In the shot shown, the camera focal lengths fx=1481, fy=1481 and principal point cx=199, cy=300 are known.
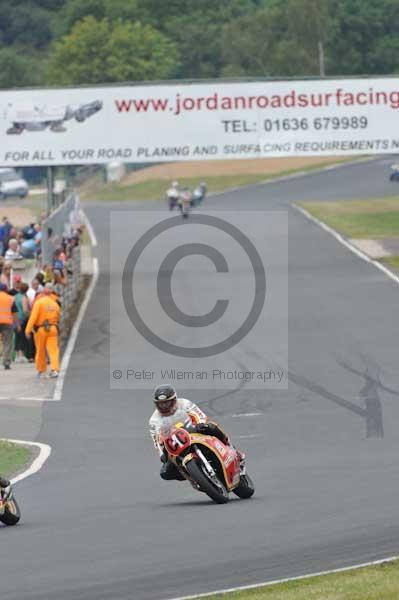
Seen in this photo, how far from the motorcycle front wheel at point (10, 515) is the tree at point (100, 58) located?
9058 cm

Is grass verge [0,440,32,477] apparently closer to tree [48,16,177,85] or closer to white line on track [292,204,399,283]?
white line on track [292,204,399,283]

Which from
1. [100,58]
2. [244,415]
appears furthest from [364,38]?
[244,415]

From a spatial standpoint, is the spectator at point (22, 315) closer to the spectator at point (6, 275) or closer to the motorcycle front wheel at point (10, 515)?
the spectator at point (6, 275)

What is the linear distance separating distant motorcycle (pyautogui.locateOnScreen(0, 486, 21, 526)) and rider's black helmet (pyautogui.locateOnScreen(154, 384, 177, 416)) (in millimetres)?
1705

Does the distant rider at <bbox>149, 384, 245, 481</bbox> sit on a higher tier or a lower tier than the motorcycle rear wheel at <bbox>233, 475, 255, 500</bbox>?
higher

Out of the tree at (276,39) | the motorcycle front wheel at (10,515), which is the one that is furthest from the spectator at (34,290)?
the tree at (276,39)

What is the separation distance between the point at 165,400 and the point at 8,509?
1840mm

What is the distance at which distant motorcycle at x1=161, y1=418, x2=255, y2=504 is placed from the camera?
43.5 ft

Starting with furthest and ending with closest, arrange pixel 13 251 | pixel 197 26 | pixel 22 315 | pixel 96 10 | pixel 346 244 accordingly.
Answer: pixel 96 10 < pixel 197 26 < pixel 346 244 < pixel 13 251 < pixel 22 315

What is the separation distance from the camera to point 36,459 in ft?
58.0

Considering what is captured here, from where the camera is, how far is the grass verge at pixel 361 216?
49.6 meters

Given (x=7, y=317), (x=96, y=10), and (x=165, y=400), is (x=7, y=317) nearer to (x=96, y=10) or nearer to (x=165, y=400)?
(x=165, y=400)

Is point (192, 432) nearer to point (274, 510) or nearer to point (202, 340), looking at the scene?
point (274, 510)

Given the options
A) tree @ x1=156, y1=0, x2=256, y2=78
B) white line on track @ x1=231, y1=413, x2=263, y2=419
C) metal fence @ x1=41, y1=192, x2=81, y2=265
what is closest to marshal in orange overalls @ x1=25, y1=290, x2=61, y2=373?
metal fence @ x1=41, y1=192, x2=81, y2=265
